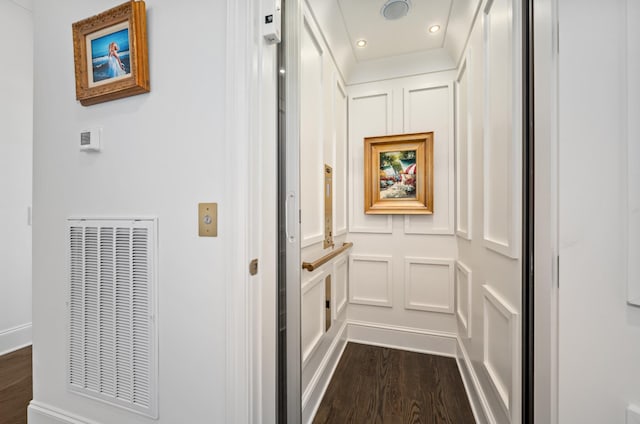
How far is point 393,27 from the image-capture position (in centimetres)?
205

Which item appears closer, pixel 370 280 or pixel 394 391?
pixel 394 391

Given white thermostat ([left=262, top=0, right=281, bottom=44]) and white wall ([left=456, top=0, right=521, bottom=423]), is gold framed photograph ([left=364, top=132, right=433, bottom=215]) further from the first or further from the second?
white thermostat ([left=262, top=0, right=281, bottom=44])

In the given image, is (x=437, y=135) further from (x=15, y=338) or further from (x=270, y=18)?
(x=15, y=338)

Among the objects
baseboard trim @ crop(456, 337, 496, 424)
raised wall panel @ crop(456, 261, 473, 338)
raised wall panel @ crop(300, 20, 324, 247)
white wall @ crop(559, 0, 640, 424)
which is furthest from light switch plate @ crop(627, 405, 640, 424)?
raised wall panel @ crop(300, 20, 324, 247)

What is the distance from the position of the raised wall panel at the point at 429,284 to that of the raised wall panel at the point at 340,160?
2.38 ft

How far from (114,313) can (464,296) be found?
7.04 feet

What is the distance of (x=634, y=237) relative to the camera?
66 centimetres

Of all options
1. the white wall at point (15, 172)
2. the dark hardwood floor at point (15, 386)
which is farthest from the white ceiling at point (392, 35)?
the dark hardwood floor at point (15, 386)

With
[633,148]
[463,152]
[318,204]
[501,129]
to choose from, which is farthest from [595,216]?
[463,152]

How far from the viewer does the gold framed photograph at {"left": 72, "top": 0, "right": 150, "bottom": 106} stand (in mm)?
1020

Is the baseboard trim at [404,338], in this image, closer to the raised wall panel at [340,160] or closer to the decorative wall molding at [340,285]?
the decorative wall molding at [340,285]

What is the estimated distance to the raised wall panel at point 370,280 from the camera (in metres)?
2.48

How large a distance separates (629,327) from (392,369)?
171 cm

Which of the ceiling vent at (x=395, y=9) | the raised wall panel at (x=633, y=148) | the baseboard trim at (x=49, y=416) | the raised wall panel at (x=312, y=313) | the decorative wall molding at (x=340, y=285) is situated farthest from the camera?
the decorative wall molding at (x=340, y=285)
